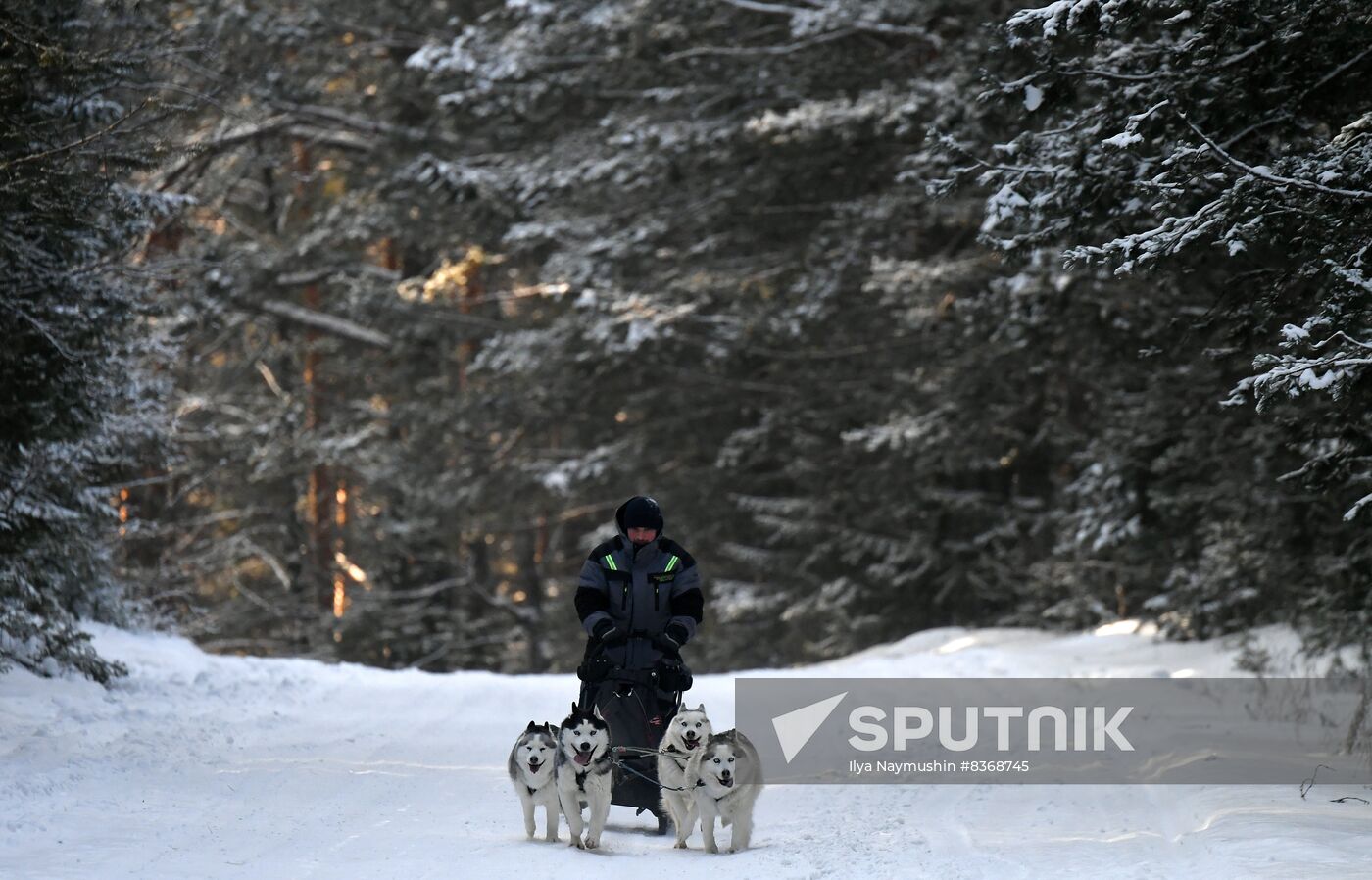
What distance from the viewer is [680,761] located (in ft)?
26.3

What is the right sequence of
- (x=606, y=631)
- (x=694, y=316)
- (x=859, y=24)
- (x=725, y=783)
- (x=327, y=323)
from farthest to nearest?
(x=327, y=323) → (x=694, y=316) → (x=859, y=24) → (x=606, y=631) → (x=725, y=783)

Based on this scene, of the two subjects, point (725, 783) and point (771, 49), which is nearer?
point (725, 783)

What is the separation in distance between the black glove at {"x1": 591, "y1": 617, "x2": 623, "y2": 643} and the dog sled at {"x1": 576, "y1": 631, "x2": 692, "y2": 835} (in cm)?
11

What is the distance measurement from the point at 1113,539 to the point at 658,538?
10305 millimetres

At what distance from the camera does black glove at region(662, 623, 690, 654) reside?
879 cm

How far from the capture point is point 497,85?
25.5m

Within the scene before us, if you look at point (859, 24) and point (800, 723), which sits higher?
point (859, 24)

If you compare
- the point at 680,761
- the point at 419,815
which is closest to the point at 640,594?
the point at 680,761

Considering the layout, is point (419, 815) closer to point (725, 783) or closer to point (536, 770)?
point (536, 770)

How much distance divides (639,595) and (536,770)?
130 centimetres

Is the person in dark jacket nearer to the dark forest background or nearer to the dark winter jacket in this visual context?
the dark winter jacket
